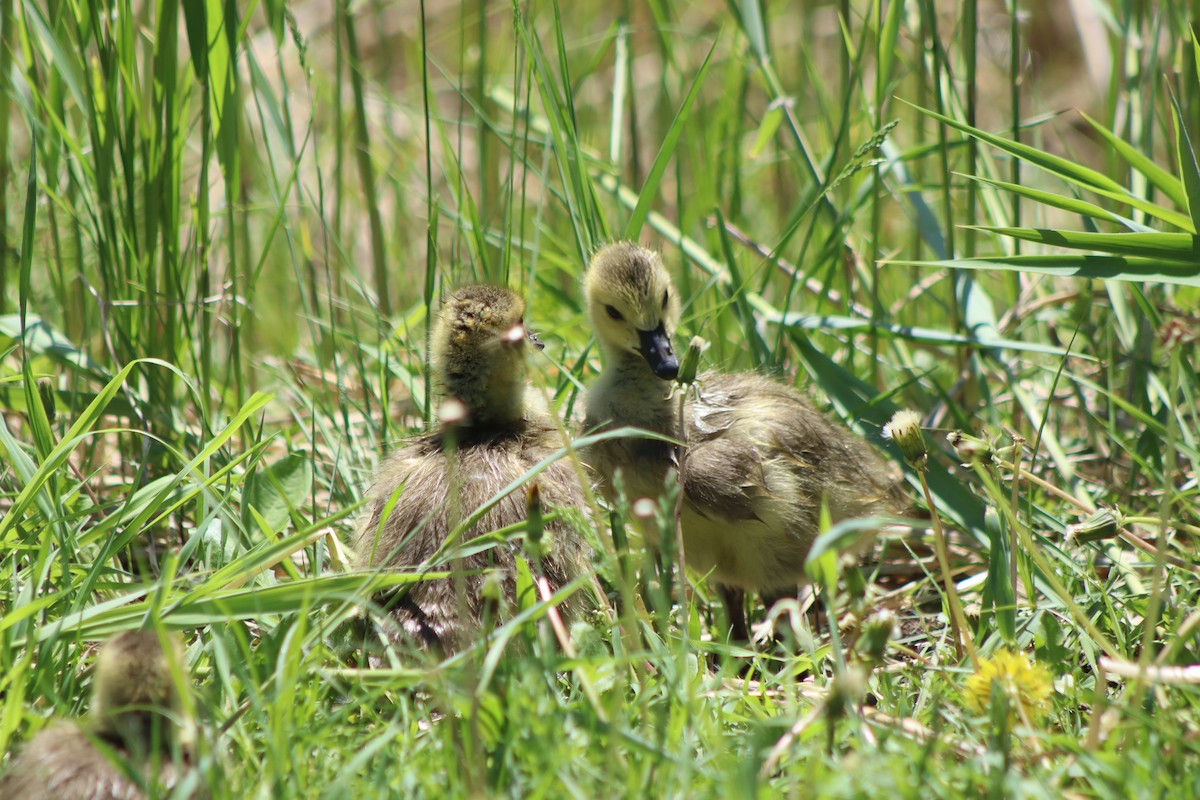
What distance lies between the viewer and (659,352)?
2557 millimetres

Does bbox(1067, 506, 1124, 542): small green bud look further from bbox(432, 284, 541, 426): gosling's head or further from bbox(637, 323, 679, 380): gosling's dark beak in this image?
bbox(432, 284, 541, 426): gosling's head

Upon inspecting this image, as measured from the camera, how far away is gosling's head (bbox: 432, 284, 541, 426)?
2.47 m

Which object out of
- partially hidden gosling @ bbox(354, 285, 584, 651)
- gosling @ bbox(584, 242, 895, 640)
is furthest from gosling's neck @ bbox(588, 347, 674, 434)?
partially hidden gosling @ bbox(354, 285, 584, 651)

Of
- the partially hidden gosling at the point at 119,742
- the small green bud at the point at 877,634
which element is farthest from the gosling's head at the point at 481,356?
the small green bud at the point at 877,634

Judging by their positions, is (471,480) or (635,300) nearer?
(471,480)

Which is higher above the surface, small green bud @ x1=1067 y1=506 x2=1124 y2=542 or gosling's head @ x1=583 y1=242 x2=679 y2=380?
gosling's head @ x1=583 y1=242 x2=679 y2=380

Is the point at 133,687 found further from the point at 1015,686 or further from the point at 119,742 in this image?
the point at 1015,686

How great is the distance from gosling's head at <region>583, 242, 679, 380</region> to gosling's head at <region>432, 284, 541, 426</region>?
20 cm

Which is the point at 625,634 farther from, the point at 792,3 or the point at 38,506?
the point at 792,3

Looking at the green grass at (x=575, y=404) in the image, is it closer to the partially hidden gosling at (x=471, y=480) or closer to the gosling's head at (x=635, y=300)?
the partially hidden gosling at (x=471, y=480)

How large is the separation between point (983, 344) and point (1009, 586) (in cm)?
79

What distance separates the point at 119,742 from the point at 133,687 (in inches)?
4.5

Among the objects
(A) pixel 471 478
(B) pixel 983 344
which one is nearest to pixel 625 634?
(A) pixel 471 478

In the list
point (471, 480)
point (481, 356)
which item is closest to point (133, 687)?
point (471, 480)
